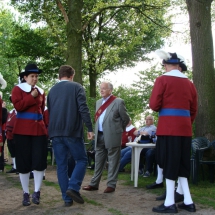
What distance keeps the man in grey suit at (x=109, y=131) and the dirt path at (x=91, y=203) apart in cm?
29

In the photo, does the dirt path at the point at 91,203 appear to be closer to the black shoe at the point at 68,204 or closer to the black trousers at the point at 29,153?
the black shoe at the point at 68,204

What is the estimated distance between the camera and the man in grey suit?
295 inches

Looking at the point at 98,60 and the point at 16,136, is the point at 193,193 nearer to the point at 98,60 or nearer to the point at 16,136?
the point at 16,136

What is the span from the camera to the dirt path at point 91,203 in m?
5.76

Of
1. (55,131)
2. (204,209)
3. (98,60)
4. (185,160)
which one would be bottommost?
(204,209)

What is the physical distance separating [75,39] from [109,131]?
24.1ft

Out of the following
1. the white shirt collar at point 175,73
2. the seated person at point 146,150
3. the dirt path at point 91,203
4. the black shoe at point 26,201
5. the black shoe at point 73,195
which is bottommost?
the dirt path at point 91,203

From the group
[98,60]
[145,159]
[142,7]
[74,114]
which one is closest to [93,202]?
[74,114]

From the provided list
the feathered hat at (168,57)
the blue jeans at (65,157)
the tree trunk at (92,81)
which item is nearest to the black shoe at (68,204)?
the blue jeans at (65,157)

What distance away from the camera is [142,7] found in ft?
51.4

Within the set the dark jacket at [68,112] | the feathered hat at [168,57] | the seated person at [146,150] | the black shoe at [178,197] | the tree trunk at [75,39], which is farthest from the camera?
the tree trunk at [75,39]

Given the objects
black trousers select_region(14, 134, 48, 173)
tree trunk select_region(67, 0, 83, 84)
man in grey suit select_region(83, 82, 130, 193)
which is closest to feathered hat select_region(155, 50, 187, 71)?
man in grey suit select_region(83, 82, 130, 193)

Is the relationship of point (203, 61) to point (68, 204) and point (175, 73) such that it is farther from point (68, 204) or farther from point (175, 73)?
point (68, 204)

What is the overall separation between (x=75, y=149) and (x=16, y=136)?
3.00 feet
